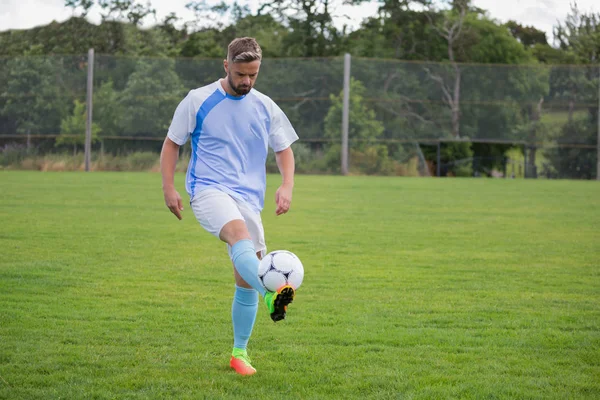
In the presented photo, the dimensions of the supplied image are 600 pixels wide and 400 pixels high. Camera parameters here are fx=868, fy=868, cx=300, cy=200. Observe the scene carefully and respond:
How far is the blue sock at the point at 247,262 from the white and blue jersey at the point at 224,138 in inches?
15.5

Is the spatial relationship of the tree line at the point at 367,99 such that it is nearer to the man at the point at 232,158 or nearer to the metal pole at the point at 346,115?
the metal pole at the point at 346,115

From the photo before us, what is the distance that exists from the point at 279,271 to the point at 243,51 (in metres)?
1.20

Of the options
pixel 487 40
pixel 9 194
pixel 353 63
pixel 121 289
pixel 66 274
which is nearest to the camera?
pixel 121 289

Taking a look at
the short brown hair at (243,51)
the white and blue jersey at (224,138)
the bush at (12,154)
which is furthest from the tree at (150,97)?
the short brown hair at (243,51)

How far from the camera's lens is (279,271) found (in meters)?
3.97

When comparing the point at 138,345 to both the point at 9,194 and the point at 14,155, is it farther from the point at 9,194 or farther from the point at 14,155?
the point at 14,155

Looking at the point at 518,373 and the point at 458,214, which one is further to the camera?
the point at 458,214

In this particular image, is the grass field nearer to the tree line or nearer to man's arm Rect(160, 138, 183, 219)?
man's arm Rect(160, 138, 183, 219)

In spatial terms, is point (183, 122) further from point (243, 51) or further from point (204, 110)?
point (243, 51)

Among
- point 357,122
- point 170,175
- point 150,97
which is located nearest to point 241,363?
point 170,175

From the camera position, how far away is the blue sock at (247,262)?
4.16m

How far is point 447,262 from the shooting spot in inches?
374

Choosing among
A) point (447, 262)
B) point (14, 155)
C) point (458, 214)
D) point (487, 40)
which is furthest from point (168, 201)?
point (487, 40)

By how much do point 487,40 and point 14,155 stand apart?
29342 millimetres
